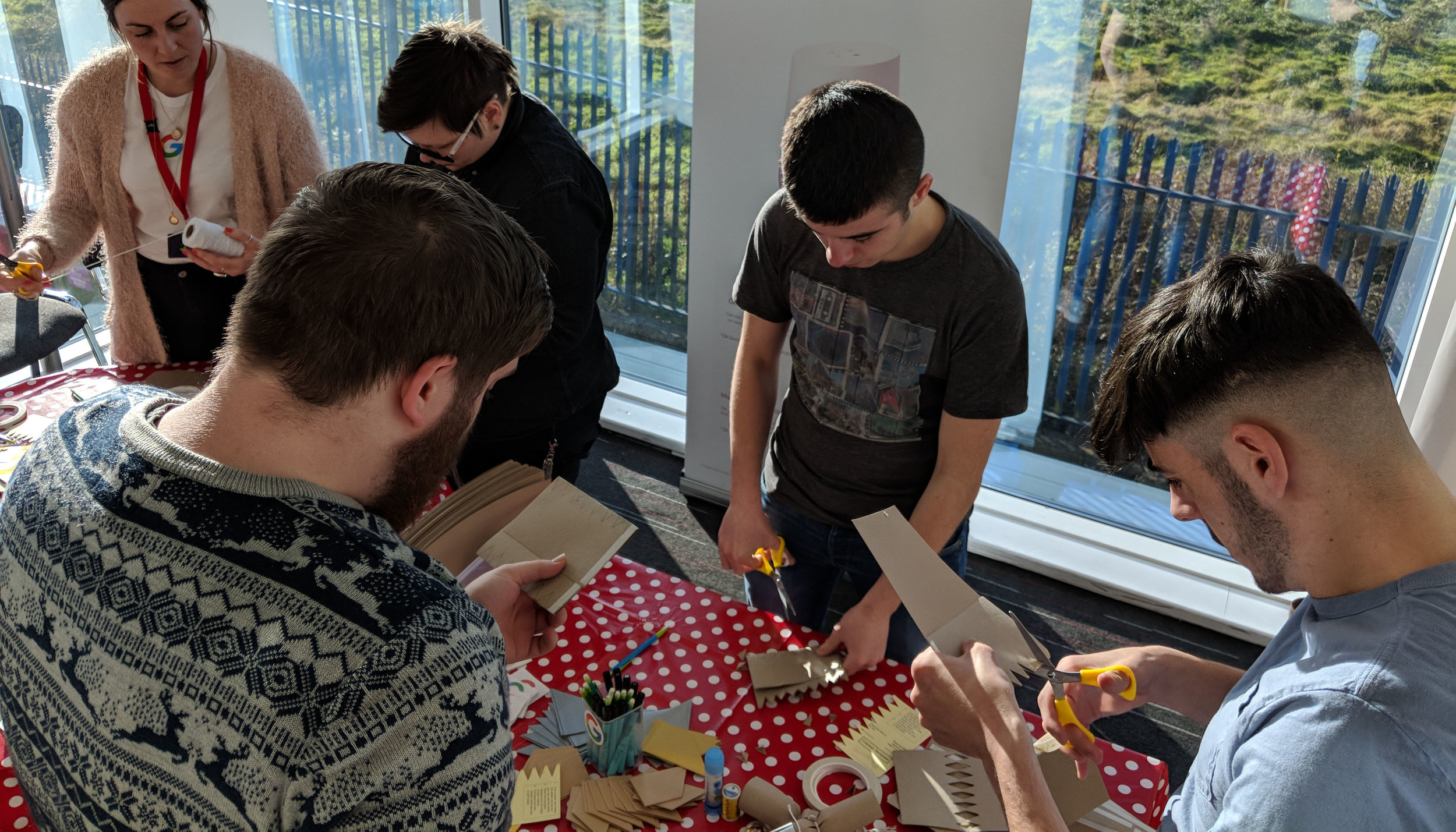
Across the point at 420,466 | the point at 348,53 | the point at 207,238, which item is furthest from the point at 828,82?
the point at 348,53

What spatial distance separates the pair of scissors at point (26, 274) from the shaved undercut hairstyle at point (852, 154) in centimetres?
219

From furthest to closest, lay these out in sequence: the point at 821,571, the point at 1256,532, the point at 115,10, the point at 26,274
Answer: the point at 26,274
the point at 115,10
the point at 821,571
the point at 1256,532

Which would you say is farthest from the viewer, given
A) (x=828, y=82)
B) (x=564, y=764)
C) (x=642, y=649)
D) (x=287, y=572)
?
(x=828, y=82)

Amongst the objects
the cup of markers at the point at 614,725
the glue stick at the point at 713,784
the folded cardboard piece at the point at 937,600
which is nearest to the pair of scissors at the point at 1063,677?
the folded cardboard piece at the point at 937,600

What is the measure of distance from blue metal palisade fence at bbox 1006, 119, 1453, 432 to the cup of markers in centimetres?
228

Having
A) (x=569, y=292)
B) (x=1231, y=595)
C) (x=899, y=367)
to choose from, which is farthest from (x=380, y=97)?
(x=1231, y=595)

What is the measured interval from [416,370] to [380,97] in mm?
1424

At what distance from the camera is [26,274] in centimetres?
256

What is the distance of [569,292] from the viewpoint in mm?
2223

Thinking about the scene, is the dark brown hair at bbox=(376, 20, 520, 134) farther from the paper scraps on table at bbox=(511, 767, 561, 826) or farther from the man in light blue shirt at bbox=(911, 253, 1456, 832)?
the man in light blue shirt at bbox=(911, 253, 1456, 832)

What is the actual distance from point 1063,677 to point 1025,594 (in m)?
2.11

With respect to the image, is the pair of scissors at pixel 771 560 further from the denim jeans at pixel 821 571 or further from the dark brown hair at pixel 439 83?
the dark brown hair at pixel 439 83

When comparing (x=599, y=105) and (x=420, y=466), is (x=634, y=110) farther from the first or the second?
(x=420, y=466)

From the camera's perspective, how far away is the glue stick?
1542 millimetres
